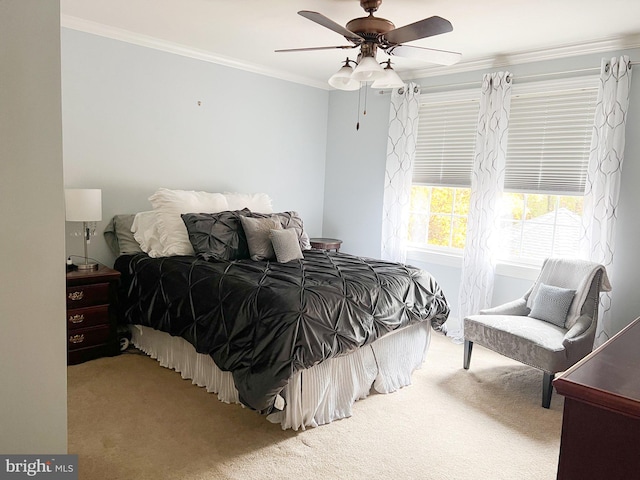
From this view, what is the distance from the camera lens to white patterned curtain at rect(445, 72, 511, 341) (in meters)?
4.06

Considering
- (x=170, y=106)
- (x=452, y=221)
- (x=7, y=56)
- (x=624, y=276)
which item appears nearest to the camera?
(x=7, y=56)

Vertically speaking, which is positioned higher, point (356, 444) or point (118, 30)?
point (118, 30)

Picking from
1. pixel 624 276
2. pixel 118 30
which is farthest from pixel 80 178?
pixel 624 276

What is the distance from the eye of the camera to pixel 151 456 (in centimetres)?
228

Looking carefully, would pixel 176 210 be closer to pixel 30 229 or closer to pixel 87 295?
pixel 87 295

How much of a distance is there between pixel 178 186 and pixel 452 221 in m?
2.70

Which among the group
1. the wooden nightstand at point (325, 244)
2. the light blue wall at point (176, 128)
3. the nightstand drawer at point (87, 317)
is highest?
the light blue wall at point (176, 128)

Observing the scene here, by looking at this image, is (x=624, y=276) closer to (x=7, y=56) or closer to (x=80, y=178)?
(x=7, y=56)

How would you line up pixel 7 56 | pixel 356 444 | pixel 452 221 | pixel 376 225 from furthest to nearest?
pixel 376 225 < pixel 452 221 < pixel 356 444 < pixel 7 56

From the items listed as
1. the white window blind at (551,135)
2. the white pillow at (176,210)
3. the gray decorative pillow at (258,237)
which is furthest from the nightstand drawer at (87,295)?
the white window blind at (551,135)

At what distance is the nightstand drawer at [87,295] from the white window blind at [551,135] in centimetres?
347

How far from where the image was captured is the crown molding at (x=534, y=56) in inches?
137

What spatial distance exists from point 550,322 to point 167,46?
387cm

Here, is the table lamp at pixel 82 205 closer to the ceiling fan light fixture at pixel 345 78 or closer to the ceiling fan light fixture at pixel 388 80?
the ceiling fan light fixture at pixel 345 78
